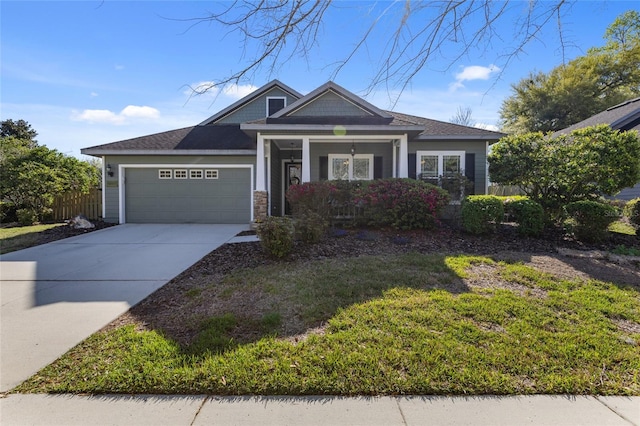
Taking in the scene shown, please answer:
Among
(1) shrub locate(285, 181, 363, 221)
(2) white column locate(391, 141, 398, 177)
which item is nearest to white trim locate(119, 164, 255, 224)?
(1) shrub locate(285, 181, 363, 221)

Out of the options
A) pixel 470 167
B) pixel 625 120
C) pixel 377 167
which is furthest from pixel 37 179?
pixel 625 120

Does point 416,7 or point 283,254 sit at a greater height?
point 416,7

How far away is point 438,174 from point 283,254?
793 cm

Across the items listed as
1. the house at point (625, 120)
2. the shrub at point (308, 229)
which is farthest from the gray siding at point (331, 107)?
the house at point (625, 120)

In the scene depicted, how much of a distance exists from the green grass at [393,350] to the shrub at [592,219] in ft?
11.4

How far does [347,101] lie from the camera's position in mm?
11133

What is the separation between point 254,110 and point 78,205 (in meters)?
8.11

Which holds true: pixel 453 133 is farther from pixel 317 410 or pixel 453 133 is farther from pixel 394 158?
pixel 317 410

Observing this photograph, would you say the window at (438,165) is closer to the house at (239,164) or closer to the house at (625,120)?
the house at (239,164)

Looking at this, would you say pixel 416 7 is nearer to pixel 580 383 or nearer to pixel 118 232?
pixel 580 383

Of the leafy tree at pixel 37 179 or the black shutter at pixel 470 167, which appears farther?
the leafy tree at pixel 37 179

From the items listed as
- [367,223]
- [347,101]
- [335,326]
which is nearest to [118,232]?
[367,223]

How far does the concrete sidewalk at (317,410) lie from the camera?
2158mm

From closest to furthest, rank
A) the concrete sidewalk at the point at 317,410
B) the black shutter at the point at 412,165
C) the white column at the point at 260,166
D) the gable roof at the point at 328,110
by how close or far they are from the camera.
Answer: the concrete sidewalk at the point at 317,410 < the white column at the point at 260,166 < the gable roof at the point at 328,110 < the black shutter at the point at 412,165
